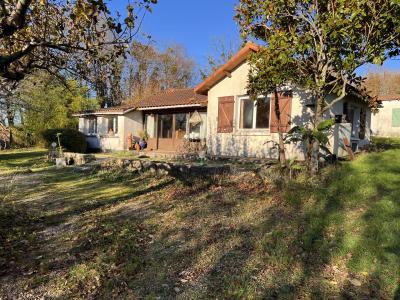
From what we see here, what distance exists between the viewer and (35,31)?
262 inches

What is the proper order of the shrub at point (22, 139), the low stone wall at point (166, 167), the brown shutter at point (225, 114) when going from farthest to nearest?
the shrub at point (22, 139) < the brown shutter at point (225, 114) < the low stone wall at point (166, 167)

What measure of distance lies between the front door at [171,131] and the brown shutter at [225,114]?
412 cm

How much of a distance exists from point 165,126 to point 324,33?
44.4ft

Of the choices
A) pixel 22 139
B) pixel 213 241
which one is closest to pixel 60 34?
pixel 213 241

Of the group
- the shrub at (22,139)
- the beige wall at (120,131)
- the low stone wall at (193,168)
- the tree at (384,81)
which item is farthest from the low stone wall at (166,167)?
the tree at (384,81)

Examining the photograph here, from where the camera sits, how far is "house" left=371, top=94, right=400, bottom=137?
25.6 m

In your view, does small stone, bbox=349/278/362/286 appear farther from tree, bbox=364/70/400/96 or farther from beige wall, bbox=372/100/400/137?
tree, bbox=364/70/400/96

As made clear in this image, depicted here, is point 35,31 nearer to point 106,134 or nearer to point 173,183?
point 173,183

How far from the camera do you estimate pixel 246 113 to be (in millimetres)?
14500

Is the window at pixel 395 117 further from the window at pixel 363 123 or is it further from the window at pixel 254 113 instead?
the window at pixel 254 113

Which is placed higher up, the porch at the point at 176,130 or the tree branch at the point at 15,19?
the tree branch at the point at 15,19

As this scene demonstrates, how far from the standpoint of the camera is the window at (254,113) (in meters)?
13.7

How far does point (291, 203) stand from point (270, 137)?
6.53m

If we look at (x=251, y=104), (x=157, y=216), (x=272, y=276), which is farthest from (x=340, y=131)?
(x=272, y=276)
